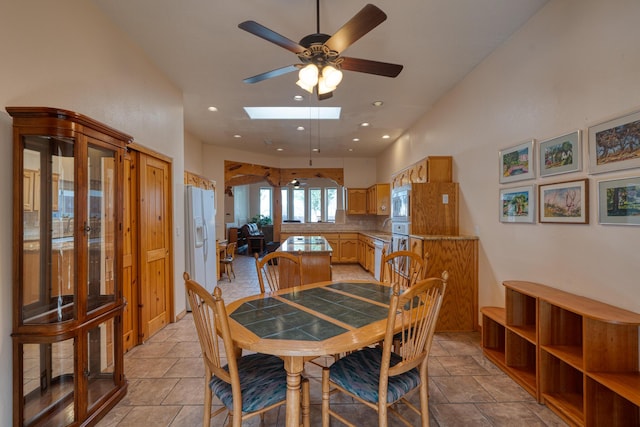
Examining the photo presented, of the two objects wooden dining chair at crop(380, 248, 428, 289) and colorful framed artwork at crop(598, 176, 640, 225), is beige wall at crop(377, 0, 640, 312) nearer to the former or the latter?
colorful framed artwork at crop(598, 176, 640, 225)

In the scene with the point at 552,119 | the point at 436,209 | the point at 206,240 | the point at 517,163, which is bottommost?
the point at 206,240

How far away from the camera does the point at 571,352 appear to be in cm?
193

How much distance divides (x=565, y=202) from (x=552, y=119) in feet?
2.21

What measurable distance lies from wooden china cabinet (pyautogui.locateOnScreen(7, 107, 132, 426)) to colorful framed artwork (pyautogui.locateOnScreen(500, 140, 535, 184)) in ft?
10.8

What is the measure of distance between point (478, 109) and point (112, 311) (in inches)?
154

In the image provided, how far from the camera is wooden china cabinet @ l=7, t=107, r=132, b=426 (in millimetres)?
1617

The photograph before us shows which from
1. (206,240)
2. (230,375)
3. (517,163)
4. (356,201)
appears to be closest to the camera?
(230,375)

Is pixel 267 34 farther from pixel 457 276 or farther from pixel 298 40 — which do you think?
pixel 457 276

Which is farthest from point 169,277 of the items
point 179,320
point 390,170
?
point 390,170

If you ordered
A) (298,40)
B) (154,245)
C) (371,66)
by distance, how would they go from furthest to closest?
1. (154,245)
2. (298,40)
3. (371,66)

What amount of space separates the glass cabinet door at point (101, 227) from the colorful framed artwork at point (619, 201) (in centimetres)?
332

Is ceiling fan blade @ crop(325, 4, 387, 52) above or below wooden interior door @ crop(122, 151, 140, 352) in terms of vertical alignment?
above

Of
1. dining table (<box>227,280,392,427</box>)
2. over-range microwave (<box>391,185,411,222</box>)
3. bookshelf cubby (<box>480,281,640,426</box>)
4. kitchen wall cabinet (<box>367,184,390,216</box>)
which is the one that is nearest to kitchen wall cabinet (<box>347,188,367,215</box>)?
kitchen wall cabinet (<box>367,184,390,216</box>)

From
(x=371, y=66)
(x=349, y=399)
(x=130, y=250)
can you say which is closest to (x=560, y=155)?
(x=371, y=66)
